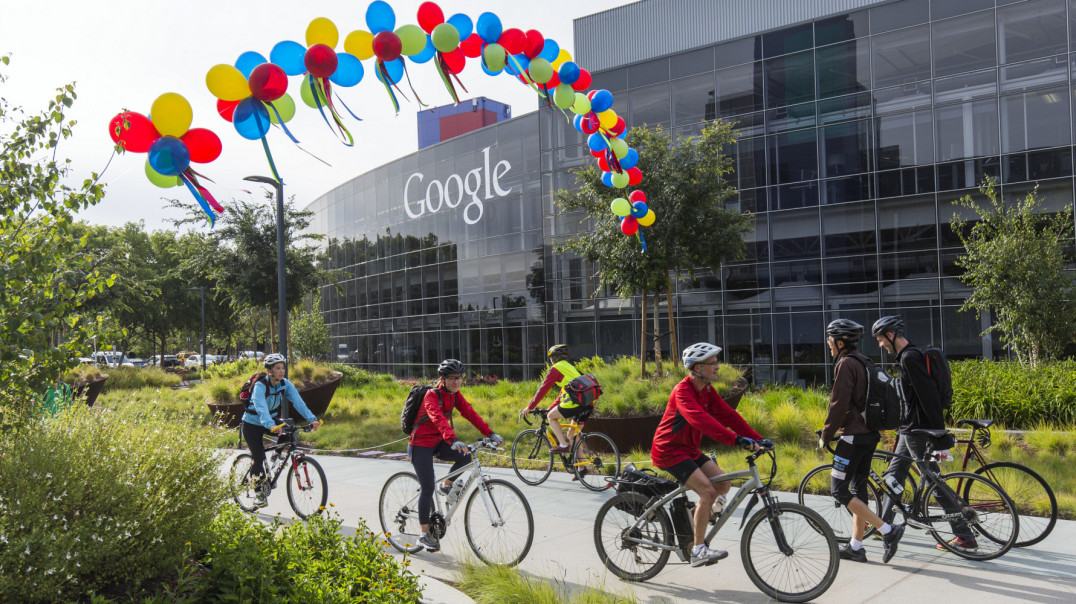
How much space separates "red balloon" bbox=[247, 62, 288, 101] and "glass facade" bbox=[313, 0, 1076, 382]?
14158 millimetres

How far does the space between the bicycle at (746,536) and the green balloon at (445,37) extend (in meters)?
4.52

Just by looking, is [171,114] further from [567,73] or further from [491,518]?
[567,73]

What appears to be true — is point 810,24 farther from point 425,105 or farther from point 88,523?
point 88,523

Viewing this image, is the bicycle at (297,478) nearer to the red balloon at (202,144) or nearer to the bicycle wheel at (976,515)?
the red balloon at (202,144)

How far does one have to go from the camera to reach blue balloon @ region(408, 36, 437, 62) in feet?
24.1

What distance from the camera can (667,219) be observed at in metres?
15.0

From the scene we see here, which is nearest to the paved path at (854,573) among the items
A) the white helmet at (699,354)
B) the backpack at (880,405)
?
the backpack at (880,405)

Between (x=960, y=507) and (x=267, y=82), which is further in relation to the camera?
(x=267, y=82)

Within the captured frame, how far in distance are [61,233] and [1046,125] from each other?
22.5 meters

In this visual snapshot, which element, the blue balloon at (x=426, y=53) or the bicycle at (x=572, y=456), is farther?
the bicycle at (x=572, y=456)

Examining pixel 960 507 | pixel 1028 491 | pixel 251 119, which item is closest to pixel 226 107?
pixel 251 119

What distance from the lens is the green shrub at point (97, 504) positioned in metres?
3.49

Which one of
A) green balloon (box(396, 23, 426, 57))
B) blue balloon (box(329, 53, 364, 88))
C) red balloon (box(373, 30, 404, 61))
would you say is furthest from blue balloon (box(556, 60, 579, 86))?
blue balloon (box(329, 53, 364, 88))

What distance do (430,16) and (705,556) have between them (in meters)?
5.54
